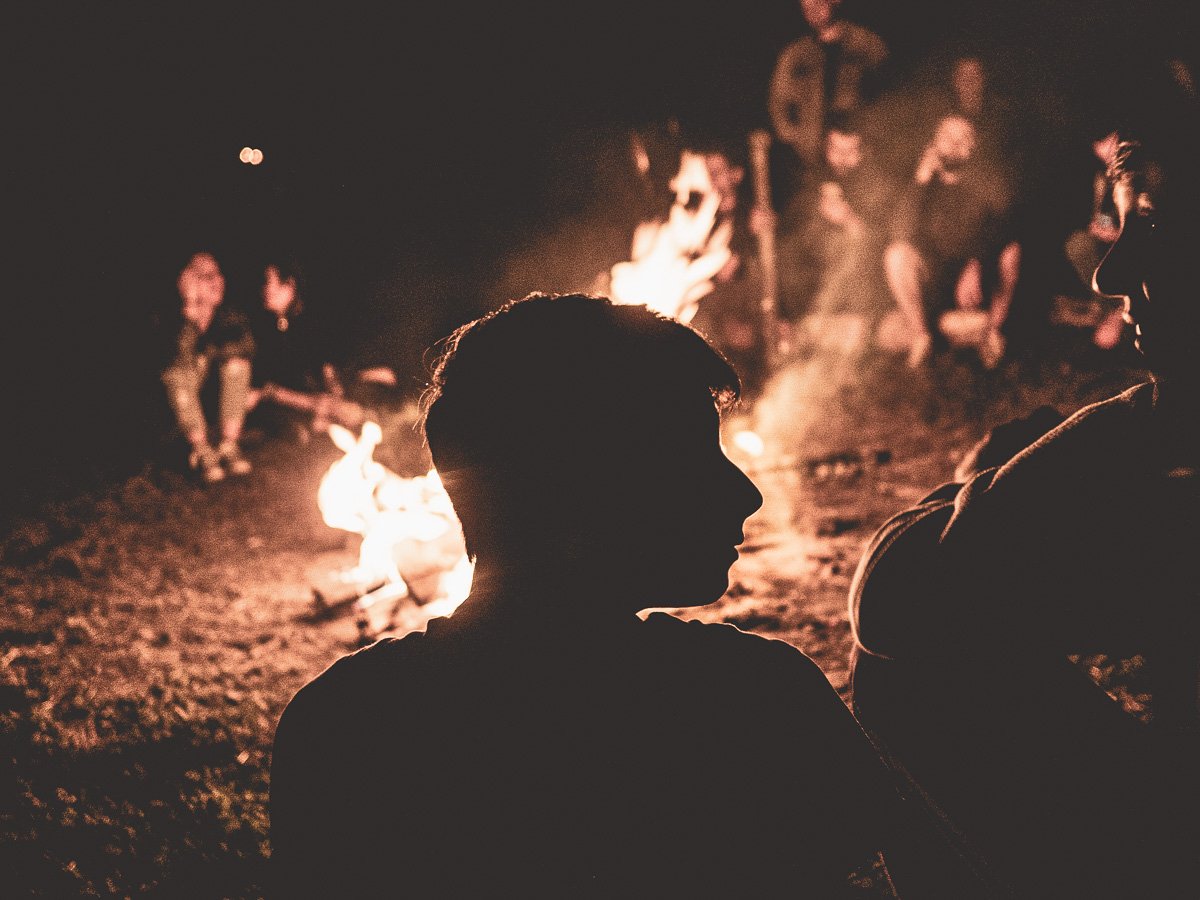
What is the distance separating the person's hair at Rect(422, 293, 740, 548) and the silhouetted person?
66cm

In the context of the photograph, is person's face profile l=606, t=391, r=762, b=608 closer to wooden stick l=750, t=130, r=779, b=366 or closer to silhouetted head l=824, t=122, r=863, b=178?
wooden stick l=750, t=130, r=779, b=366

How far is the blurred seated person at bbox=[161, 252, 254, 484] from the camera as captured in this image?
923 cm

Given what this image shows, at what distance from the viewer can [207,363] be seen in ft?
31.6

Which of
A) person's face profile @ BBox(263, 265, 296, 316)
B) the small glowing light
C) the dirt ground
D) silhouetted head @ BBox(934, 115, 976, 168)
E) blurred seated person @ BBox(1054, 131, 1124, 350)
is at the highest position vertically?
silhouetted head @ BBox(934, 115, 976, 168)

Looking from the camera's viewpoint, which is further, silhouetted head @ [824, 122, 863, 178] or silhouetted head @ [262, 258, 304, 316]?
silhouetted head @ [824, 122, 863, 178]

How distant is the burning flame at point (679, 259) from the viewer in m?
7.07

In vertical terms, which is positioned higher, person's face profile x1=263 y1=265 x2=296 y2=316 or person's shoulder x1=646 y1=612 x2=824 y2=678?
person's face profile x1=263 y1=265 x2=296 y2=316

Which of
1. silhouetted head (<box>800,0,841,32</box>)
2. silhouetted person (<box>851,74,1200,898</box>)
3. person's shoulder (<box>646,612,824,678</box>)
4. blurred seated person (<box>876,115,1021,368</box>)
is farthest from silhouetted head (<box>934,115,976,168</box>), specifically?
person's shoulder (<box>646,612,824,678</box>)

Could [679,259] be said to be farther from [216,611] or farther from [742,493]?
[742,493]

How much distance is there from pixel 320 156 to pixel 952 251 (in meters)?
9.20

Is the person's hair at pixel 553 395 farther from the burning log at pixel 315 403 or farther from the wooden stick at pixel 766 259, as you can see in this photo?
the wooden stick at pixel 766 259

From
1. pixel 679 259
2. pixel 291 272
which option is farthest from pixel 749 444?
pixel 291 272

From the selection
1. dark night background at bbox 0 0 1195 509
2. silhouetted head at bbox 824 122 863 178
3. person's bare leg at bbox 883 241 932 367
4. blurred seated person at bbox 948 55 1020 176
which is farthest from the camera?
silhouetted head at bbox 824 122 863 178

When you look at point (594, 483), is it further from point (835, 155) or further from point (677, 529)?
point (835, 155)
